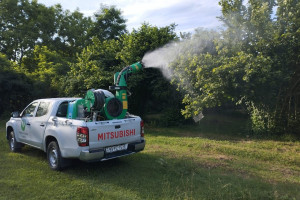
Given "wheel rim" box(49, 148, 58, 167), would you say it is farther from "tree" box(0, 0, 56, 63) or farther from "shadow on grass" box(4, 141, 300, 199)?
"tree" box(0, 0, 56, 63)

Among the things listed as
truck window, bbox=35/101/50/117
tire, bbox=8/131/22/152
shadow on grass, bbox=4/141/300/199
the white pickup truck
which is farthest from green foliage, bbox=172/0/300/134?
tire, bbox=8/131/22/152

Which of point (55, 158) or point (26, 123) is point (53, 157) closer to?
point (55, 158)

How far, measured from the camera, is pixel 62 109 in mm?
6363

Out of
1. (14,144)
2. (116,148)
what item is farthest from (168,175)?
(14,144)

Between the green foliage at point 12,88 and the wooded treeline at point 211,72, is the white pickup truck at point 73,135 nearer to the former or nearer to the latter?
the wooded treeline at point 211,72

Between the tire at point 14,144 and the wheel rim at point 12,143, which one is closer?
the tire at point 14,144

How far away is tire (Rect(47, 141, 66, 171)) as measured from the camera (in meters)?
5.61

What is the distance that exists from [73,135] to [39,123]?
1.72 meters

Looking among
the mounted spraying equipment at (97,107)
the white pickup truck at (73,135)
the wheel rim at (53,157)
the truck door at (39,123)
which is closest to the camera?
the white pickup truck at (73,135)

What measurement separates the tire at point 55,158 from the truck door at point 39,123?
525mm

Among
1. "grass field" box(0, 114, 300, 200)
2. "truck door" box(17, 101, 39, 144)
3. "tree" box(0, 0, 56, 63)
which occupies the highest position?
"tree" box(0, 0, 56, 63)

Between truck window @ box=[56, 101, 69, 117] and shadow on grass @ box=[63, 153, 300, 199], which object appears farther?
truck window @ box=[56, 101, 69, 117]

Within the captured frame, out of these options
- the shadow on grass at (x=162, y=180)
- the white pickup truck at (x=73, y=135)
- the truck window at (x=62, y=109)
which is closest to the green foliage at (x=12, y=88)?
the white pickup truck at (x=73, y=135)

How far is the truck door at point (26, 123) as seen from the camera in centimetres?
688
